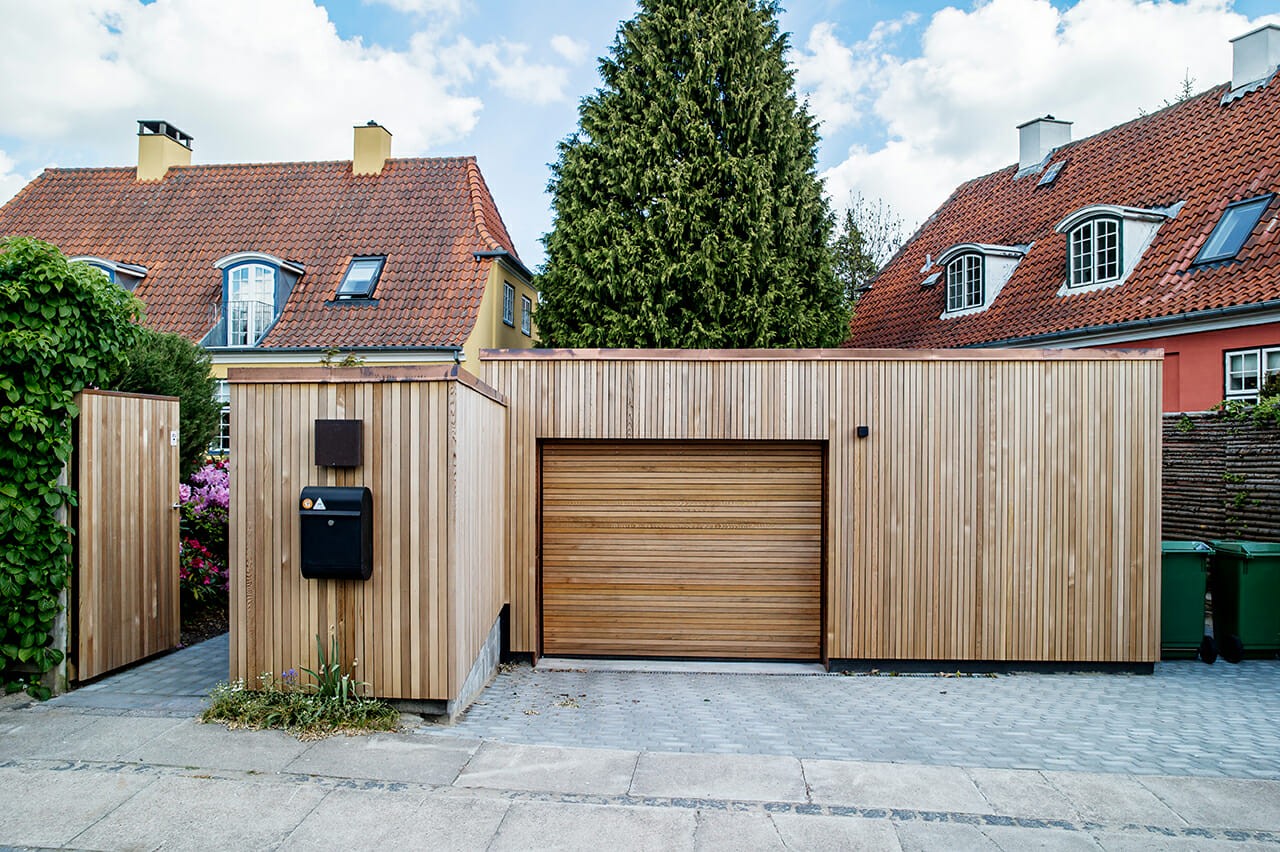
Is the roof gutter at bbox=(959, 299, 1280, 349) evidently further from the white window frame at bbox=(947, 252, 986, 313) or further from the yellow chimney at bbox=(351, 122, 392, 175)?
the yellow chimney at bbox=(351, 122, 392, 175)

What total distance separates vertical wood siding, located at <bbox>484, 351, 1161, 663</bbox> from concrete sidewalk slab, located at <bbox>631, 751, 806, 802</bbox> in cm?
286

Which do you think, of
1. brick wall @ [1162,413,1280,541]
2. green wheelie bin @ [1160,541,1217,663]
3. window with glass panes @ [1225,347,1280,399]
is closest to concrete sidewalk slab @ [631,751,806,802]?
green wheelie bin @ [1160,541,1217,663]

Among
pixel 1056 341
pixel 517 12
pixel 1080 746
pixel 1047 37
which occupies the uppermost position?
pixel 1047 37

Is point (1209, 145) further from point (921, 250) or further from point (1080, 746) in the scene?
point (1080, 746)

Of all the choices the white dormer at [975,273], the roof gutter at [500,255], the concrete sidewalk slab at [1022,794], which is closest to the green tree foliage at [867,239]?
the white dormer at [975,273]

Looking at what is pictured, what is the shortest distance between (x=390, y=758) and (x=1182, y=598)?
7220mm

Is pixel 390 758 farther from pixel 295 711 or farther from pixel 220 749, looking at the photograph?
pixel 220 749

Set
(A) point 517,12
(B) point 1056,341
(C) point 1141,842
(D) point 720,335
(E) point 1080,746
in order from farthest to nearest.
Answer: (B) point 1056,341 < (D) point 720,335 < (A) point 517,12 < (E) point 1080,746 < (C) point 1141,842

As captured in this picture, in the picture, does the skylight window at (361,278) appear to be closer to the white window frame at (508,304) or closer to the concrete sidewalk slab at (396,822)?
the white window frame at (508,304)

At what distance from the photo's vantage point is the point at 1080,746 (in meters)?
5.34

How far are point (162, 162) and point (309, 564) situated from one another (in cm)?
1990

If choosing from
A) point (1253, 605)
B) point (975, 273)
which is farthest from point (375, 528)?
point (975, 273)


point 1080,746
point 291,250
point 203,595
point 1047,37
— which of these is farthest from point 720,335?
point 291,250

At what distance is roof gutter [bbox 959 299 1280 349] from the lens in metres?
11.8
